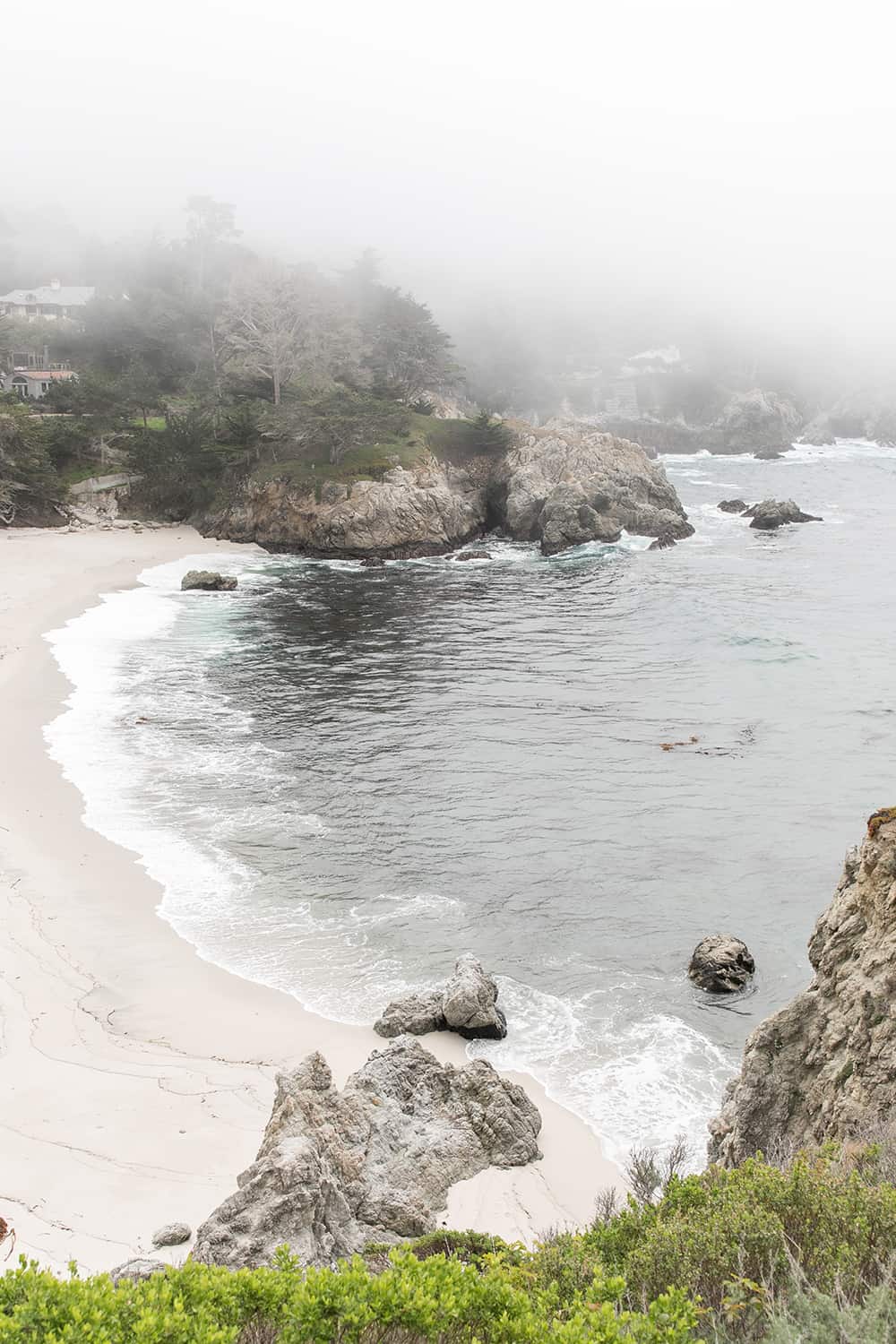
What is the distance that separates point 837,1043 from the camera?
9.34 meters

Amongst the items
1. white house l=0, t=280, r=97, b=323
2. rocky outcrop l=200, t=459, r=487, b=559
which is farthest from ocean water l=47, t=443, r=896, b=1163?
white house l=0, t=280, r=97, b=323

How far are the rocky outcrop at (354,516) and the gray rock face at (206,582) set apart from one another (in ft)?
35.0

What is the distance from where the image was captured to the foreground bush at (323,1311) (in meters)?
5.90

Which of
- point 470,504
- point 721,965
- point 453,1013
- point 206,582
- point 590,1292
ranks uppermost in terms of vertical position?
point 470,504

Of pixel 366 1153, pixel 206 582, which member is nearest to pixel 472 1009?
pixel 366 1153

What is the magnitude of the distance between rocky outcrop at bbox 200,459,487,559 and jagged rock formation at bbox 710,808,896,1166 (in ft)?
157

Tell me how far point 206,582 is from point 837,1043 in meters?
41.1

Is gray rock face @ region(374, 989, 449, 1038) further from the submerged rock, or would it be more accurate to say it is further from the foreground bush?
the submerged rock

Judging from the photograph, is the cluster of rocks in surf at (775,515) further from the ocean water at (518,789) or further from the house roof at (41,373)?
the house roof at (41,373)

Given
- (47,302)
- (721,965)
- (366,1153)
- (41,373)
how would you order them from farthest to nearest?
1. (47,302)
2. (41,373)
3. (721,965)
4. (366,1153)

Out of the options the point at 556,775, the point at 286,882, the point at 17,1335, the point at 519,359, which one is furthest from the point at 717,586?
the point at 519,359

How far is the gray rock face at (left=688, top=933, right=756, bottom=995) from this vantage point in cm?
1527

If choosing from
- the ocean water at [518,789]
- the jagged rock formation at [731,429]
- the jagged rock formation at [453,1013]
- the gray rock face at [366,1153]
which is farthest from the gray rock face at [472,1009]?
the jagged rock formation at [731,429]

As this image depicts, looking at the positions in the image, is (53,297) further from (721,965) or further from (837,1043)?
(837,1043)
